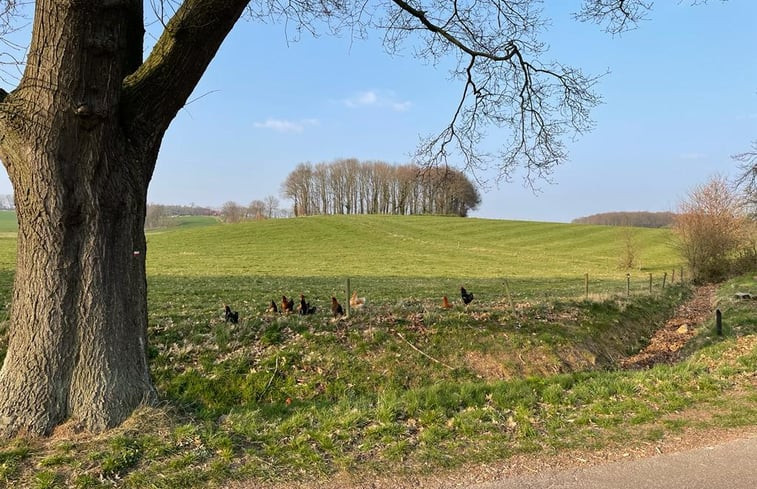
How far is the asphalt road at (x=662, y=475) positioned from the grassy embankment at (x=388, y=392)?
409 millimetres

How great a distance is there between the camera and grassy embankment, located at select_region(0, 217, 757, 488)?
4.07m

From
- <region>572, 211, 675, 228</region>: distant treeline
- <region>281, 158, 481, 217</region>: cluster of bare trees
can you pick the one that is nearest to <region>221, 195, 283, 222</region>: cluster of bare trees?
<region>281, 158, 481, 217</region>: cluster of bare trees

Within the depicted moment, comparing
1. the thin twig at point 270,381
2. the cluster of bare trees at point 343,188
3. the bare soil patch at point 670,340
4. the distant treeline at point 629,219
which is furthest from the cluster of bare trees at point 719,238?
the cluster of bare trees at point 343,188

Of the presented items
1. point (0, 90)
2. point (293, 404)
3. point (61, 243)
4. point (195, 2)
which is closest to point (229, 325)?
point (293, 404)

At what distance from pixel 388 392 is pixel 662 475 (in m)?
3.28

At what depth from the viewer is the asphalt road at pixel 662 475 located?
3754 mm

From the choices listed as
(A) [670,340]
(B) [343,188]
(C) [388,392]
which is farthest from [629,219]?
(C) [388,392]

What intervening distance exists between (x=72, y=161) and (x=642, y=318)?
48.3 ft

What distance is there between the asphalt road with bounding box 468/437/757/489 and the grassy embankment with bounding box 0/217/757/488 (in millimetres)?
409

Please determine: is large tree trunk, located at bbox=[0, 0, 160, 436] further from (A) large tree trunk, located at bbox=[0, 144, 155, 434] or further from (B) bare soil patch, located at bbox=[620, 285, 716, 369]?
(B) bare soil patch, located at bbox=[620, 285, 716, 369]

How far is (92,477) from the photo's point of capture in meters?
3.72

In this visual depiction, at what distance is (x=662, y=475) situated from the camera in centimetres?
392

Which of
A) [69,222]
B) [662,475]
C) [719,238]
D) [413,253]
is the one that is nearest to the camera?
[662,475]

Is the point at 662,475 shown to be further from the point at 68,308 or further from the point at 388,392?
the point at 68,308
